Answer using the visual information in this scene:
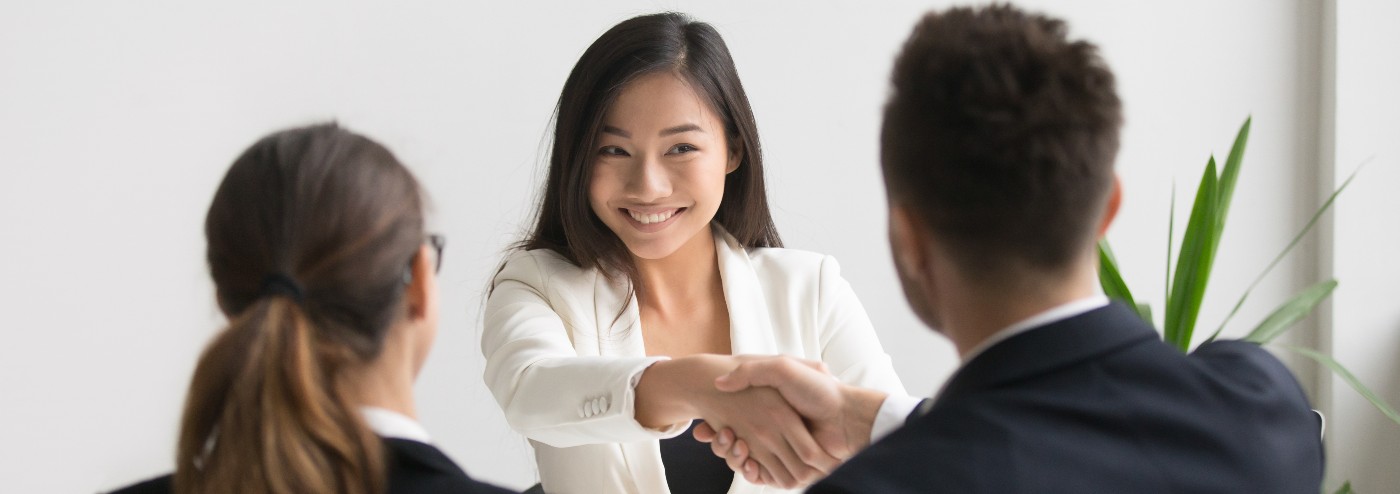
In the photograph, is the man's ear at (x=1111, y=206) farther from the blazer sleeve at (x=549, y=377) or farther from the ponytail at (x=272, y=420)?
the blazer sleeve at (x=549, y=377)

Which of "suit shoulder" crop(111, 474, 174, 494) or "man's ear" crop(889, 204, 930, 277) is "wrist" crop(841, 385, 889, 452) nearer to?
"man's ear" crop(889, 204, 930, 277)

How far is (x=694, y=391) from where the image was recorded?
1943 millimetres

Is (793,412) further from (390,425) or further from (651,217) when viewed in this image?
(390,425)

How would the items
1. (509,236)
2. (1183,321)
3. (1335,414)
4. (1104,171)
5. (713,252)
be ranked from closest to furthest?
(1104,171) → (713,252) → (1183,321) → (509,236) → (1335,414)

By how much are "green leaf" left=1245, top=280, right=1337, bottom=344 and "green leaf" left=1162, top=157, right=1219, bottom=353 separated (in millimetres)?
140

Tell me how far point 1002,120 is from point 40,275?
2679 millimetres

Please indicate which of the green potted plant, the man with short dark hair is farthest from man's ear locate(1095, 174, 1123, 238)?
the green potted plant

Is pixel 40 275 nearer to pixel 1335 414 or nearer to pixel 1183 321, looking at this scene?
pixel 1183 321

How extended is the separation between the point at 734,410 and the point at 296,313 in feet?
3.19

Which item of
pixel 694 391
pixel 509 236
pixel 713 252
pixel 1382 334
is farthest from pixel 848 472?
pixel 1382 334

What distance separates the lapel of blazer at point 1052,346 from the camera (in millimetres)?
1174

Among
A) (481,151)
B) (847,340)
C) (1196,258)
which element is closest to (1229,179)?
(1196,258)

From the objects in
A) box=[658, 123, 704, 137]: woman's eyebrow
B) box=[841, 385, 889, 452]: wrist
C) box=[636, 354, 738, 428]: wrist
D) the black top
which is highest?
box=[658, 123, 704, 137]: woman's eyebrow

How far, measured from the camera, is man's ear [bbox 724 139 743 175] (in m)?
2.44
